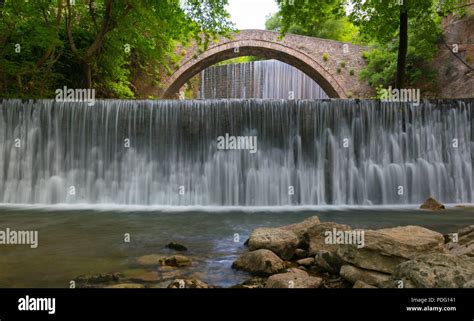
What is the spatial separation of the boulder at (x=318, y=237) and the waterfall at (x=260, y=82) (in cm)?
3077

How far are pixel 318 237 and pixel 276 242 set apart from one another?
63cm

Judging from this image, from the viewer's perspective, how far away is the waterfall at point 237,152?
494 inches

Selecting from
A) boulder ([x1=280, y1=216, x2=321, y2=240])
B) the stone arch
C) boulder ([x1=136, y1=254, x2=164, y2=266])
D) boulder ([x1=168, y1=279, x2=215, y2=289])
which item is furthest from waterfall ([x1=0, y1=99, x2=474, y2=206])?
the stone arch

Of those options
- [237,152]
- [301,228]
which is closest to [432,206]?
[237,152]

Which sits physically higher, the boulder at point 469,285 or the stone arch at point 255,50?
the stone arch at point 255,50

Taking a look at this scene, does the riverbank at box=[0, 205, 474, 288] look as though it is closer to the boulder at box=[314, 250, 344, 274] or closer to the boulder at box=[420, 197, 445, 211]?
the boulder at box=[420, 197, 445, 211]

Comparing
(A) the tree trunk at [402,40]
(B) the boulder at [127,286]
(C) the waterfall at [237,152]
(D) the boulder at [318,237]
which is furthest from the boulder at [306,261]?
(A) the tree trunk at [402,40]

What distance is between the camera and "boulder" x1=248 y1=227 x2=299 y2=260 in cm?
555

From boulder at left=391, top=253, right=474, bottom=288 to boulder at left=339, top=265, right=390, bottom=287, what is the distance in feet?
1.43

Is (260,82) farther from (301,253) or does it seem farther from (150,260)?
(150,260)

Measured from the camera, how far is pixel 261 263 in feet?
16.4

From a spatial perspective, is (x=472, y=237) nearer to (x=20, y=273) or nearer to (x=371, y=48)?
(x=20, y=273)

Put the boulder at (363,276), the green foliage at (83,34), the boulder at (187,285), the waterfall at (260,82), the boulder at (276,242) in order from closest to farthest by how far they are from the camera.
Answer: the boulder at (187,285)
the boulder at (363,276)
the boulder at (276,242)
the green foliage at (83,34)
the waterfall at (260,82)

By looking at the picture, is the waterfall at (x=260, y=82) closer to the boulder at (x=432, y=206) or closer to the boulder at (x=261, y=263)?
the boulder at (x=432, y=206)
